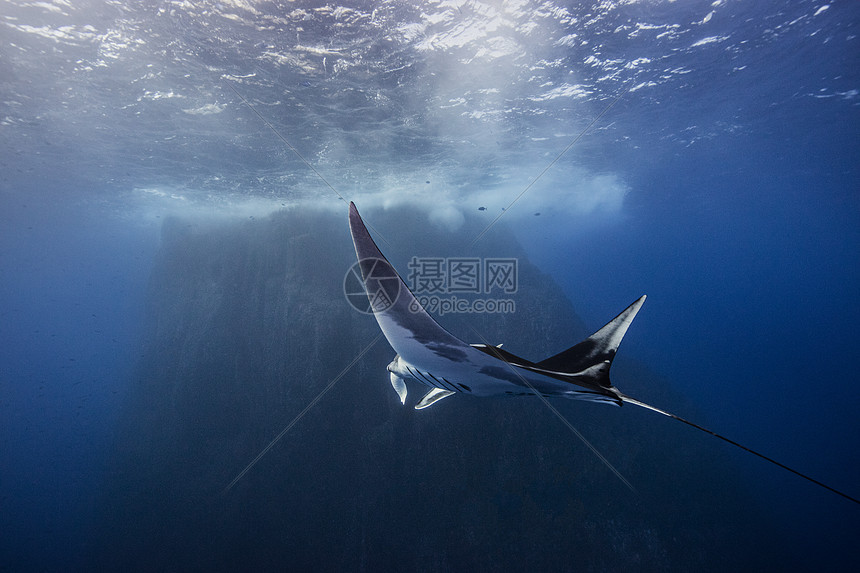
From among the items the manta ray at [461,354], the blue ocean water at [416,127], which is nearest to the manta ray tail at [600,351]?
the manta ray at [461,354]

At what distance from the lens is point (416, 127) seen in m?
13.1

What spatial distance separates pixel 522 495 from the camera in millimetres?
9953

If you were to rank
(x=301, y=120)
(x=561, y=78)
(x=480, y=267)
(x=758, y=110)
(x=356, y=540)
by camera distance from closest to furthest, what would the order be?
1. (x=356, y=540)
2. (x=561, y=78)
3. (x=301, y=120)
4. (x=758, y=110)
5. (x=480, y=267)

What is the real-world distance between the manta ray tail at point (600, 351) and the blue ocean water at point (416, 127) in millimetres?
8268

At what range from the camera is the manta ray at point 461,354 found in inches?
100

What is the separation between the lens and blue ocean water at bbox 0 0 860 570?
8.38 m

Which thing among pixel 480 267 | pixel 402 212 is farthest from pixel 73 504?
pixel 480 267

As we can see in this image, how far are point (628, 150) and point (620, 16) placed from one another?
40.5 feet

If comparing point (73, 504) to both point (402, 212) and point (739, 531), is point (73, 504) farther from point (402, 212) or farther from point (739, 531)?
point (739, 531)

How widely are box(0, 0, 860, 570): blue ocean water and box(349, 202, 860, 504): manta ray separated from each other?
326 inches
